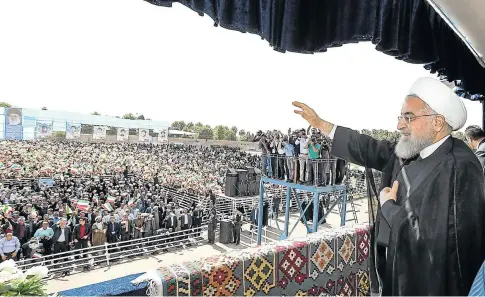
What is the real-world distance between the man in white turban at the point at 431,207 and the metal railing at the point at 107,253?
18.2 feet

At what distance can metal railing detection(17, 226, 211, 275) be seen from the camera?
5410mm

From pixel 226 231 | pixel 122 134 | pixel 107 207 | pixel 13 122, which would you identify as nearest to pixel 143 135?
pixel 122 134

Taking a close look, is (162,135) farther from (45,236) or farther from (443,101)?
(443,101)

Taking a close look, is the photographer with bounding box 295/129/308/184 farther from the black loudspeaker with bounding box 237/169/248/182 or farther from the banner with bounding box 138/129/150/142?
the banner with bounding box 138/129/150/142

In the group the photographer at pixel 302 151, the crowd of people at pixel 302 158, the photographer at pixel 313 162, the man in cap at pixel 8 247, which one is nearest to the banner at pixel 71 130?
the man in cap at pixel 8 247

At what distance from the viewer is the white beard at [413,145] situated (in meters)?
1.14

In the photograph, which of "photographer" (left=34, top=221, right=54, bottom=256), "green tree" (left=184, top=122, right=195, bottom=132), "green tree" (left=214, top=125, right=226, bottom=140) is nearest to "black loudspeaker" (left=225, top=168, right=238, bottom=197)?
"photographer" (left=34, top=221, right=54, bottom=256)

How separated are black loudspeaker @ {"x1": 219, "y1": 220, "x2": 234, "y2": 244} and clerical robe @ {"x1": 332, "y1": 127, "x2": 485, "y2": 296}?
6.62m

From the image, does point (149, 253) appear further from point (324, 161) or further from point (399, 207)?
point (399, 207)

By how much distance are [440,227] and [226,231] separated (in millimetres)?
6859

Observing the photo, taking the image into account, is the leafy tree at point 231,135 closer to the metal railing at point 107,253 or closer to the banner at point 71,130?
the banner at point 71,130

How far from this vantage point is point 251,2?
1.78 metres

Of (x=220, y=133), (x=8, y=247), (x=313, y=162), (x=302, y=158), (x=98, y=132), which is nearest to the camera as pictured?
(x=8, y=247)

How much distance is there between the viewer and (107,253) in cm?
595
